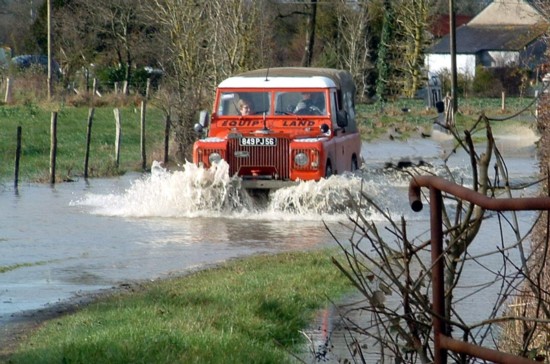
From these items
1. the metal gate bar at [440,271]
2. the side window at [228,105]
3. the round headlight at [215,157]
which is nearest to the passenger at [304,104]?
the side window at [228,105]

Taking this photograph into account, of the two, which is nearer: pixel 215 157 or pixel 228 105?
pixel 215 157

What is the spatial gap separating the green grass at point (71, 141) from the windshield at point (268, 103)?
6275 millimetres

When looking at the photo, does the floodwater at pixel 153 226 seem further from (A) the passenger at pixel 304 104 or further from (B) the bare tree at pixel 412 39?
(B) the bare tree at pixel 412 39

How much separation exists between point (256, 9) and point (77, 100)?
12.0 meters

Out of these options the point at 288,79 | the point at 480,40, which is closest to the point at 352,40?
the point at 480,40

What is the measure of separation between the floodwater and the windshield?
1.57 meters

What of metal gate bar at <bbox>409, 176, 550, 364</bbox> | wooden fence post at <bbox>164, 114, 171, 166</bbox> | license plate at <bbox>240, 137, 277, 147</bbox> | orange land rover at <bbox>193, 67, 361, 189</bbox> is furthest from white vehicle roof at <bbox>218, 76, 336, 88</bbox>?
metal gate bar at <bbox>409, 176, 550, 364</bbox>

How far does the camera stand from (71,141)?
33969 millimetres

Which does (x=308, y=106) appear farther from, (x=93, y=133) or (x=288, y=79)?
(x=93, y=133)

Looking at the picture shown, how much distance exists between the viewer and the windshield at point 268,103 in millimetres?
19938

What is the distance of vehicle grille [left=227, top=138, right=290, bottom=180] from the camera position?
18.8 m

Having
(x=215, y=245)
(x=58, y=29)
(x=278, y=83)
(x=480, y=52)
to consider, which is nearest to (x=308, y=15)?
(x=58, y=29)

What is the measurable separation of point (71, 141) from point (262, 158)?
16194 millimetres

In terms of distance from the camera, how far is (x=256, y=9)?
34062 millimetres
